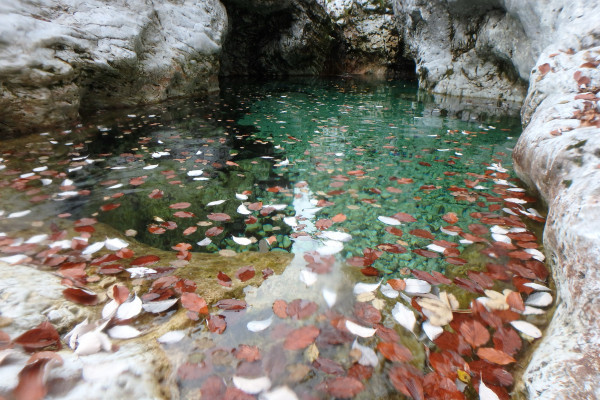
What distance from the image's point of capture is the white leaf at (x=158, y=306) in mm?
1604

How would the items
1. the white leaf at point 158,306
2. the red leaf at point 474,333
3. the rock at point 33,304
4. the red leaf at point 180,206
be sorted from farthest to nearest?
the red leaf at point 180,206, the white leaf at point 158,306, the red leaf at point 474,333, the rock at point 33,304

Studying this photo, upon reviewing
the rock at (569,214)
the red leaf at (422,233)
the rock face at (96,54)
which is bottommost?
the red leaf at (422,233)

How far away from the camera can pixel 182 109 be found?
22.8 ft

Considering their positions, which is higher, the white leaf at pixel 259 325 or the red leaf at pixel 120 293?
the red leaf at pixel 120 293

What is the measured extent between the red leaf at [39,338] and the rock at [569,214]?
1992mm

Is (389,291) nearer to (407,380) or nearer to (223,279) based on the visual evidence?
(407,380)

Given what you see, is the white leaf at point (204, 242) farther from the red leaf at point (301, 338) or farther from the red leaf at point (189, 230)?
the red leaf at point (301, 338)

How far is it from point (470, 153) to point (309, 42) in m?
14.0

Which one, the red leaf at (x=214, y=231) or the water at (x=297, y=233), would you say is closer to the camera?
the water at (x=297, y=233)

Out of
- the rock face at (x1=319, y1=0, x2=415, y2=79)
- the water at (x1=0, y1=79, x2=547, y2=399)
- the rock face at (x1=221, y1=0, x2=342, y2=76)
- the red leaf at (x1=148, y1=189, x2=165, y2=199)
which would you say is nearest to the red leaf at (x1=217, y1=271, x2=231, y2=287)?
the water at (x1=0, y1=79, x2=547, y2=399)

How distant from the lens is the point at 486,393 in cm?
126

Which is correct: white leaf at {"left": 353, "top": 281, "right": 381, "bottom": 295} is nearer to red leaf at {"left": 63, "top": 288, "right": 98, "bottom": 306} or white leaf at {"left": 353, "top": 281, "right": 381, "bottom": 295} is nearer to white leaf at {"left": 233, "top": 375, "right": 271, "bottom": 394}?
white leaf at {"left": 233, "top": 375, "right": 271, "bottom": 394}

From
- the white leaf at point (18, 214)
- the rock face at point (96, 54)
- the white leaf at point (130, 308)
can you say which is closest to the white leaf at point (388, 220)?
the white leaf at point (130, 308)

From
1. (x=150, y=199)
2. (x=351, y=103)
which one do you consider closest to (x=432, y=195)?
(x=150, y=199)
